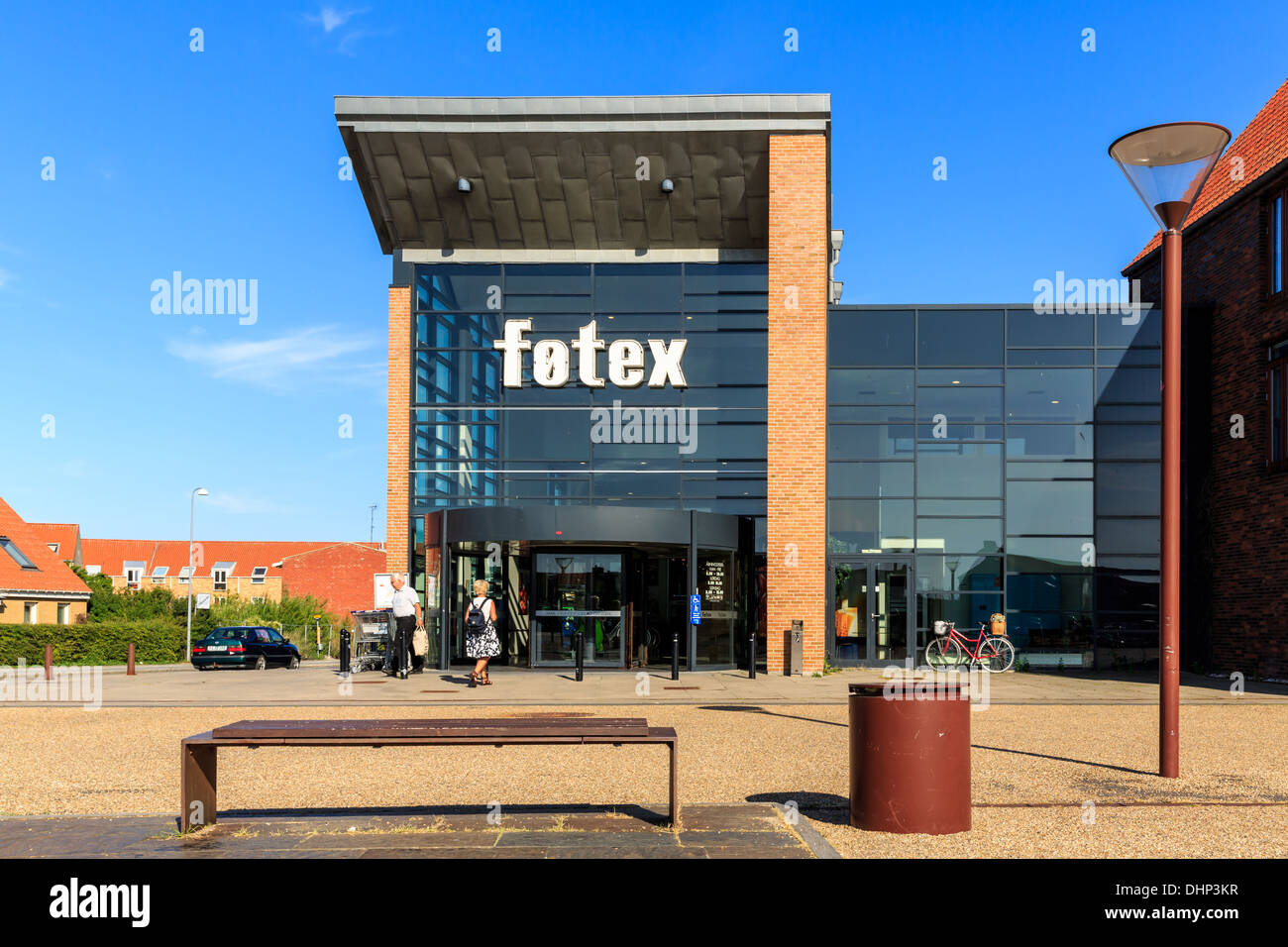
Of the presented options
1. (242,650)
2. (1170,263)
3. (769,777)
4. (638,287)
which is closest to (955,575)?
(638,287)

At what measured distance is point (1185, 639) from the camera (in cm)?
2336

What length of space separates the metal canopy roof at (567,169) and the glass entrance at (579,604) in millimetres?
7534

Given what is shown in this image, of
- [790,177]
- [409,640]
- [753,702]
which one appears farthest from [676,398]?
[753,702]

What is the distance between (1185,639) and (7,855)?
23.2 m

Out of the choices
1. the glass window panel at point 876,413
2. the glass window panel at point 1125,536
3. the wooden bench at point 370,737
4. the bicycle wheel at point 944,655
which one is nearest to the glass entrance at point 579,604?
the glass window panel at point 876,413

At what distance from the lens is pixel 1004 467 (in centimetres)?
2353

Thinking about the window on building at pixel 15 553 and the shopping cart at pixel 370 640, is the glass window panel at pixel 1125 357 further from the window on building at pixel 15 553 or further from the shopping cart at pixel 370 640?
the window on building at pixel 15 553

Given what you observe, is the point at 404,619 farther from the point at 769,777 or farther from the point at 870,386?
the point at 769,777

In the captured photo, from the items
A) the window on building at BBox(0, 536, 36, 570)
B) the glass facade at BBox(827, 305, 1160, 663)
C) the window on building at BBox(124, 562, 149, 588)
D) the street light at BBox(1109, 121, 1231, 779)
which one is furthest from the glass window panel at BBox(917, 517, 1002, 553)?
the window on building at BBox(124, 562, 149, 588)

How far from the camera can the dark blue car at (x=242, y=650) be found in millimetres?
30734

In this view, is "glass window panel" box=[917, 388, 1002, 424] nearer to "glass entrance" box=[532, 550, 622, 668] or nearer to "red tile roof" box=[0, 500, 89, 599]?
"glass entrance" box=[532, 550, 622, 668]

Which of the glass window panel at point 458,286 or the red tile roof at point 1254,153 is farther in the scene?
the glass window panel at point 458,286
